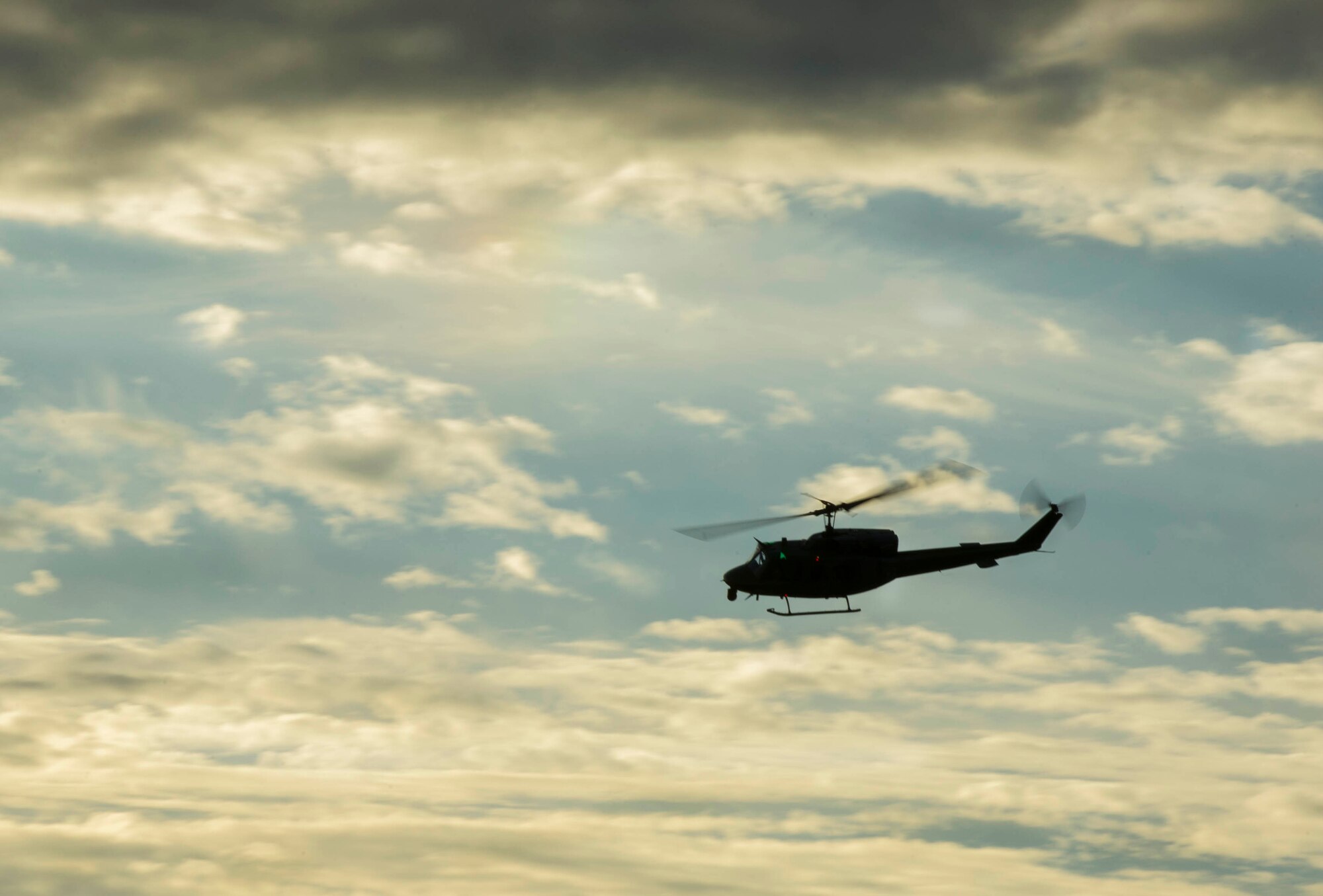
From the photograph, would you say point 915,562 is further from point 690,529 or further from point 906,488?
point 690,529

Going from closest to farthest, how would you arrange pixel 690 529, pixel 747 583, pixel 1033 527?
pixel 690 529 → pixel 747 583 → pixel 1033 527

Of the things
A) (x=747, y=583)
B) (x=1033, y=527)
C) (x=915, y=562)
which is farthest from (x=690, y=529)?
(x=1033, y=527)

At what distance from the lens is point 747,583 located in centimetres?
8194

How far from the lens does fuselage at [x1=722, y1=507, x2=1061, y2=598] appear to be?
8169cm

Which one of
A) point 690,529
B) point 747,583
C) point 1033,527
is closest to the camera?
point 690,529

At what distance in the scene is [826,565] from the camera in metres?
82.2

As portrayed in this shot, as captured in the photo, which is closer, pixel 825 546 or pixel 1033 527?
pixel 825 546

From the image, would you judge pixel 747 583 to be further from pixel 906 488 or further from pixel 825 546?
pixel 906 488

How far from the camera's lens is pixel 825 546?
82188 millimetres

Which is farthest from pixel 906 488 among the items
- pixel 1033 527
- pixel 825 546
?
pixel 1033 527

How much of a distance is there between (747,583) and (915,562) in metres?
11.8

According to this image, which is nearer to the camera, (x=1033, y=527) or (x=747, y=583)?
(x=747, y=583)

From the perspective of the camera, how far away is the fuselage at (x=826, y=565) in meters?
81.7

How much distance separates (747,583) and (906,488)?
11965mm
